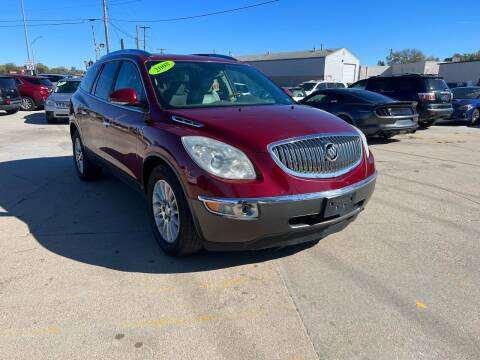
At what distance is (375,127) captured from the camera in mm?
9141

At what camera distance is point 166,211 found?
11.2 ft

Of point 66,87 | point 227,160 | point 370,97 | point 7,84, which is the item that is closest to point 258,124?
point 227,160

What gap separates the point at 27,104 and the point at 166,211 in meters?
18.5

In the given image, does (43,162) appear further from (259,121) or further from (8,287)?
(259,121)

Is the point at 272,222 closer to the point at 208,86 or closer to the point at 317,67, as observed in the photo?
the point at 208,86

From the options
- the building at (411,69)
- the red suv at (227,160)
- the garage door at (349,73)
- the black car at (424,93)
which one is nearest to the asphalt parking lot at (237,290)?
the red suv at (227,160)

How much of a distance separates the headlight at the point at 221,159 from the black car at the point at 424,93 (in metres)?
10.6

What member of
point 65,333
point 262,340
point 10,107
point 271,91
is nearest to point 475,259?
point 262,340

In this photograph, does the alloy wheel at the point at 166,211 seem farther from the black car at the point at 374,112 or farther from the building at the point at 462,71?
the building at the point at 462,71

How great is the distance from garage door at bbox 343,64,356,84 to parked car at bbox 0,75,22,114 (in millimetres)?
42296

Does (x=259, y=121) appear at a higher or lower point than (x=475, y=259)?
higher

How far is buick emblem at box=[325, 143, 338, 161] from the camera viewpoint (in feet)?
9.86

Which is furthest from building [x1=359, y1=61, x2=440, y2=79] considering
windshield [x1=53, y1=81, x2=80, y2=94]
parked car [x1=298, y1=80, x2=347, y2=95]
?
windshield [x1=53, y1=81, x2=80, y2=94]

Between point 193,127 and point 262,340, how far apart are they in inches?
64.1
